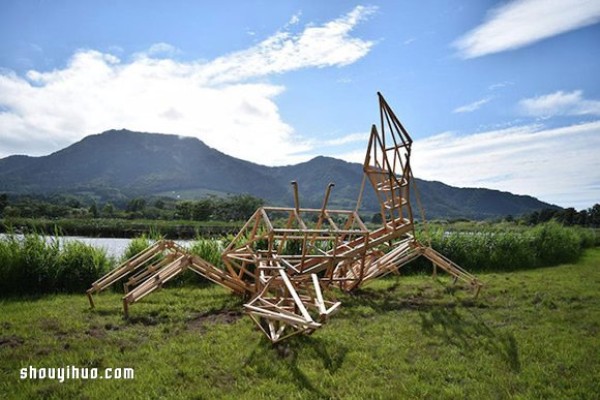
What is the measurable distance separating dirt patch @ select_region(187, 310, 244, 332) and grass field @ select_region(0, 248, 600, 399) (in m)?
0.05

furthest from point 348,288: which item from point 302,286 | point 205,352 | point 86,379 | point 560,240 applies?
point 560,240

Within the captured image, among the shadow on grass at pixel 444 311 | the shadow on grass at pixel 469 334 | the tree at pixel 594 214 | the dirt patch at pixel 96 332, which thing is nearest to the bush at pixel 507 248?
the shadow on grass at pixel 444 311

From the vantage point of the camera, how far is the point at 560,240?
1711cm

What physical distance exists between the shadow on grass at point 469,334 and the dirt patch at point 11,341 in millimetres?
6060

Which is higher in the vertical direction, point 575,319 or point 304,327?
point 304,327

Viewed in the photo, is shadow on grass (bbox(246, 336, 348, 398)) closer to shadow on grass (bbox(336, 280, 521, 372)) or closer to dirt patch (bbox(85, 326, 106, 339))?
shadow on grass (bbox(336, 280, 521, 372))

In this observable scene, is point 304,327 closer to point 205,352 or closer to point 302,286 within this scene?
point 205,352

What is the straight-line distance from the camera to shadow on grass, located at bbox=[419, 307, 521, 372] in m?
5.65

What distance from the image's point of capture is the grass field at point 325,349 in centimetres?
451

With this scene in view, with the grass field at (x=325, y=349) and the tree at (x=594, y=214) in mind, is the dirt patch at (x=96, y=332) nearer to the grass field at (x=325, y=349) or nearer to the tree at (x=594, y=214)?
the grass field at (x=325, y=349)

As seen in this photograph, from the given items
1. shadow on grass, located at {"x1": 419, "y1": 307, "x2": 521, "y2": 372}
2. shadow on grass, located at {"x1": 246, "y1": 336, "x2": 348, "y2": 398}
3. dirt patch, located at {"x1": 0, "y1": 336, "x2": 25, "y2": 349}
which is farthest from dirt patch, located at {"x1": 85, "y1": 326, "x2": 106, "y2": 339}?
shadow on grass, located at {"x1": 419, "y1": 307, "x2": 521, "y2": 372}

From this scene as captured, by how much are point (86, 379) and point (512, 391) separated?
15.8 ft

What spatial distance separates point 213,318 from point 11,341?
3024mm

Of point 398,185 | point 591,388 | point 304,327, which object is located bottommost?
point 591,388
